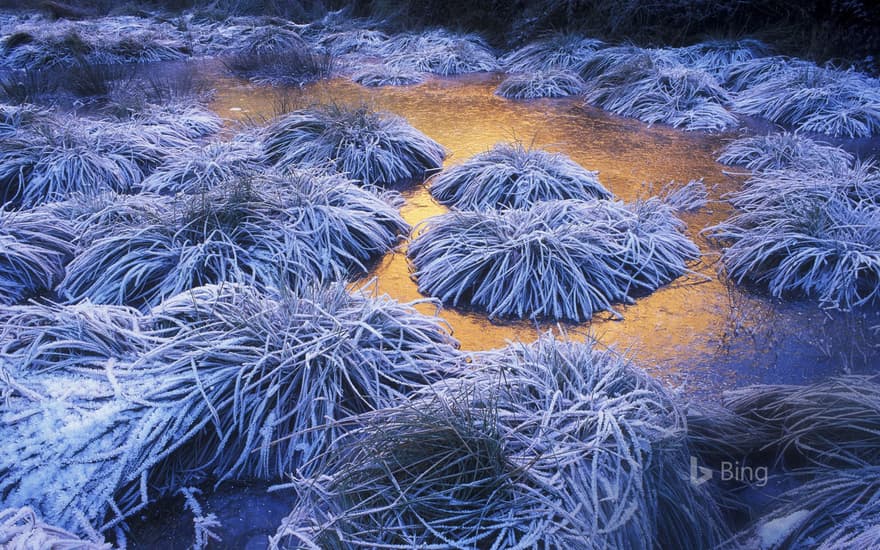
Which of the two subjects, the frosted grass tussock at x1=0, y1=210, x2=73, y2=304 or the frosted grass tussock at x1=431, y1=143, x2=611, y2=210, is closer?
the frosted grass tussock at x1=0, y1=210, x2=73, y2=304

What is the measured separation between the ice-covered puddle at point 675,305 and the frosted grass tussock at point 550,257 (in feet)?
0.29

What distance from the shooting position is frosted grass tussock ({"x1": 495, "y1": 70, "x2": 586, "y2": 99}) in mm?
6957

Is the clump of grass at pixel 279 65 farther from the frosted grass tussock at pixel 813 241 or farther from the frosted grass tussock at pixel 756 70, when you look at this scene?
the frosted grass tussock at pixel 813 241

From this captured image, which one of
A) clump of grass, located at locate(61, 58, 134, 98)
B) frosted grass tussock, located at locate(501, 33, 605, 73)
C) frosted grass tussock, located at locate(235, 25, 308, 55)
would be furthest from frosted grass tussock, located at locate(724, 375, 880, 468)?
frosted grass tussock, located at locate(235, 25, 308, 55)

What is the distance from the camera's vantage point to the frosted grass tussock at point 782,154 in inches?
177

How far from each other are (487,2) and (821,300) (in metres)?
8.24

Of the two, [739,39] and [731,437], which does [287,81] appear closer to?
[739,39]

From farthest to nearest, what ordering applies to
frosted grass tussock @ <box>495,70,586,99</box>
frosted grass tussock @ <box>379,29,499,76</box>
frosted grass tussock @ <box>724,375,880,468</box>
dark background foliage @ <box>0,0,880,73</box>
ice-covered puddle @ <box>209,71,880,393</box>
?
frosted grass tussock @ <box>379,29,499,76</box> < dark background foliage @ <box>0,0,880,73</box> < frosted grass tussock @ <box>495,70,586,99</box> < ice-covered puddle @ <box>209,71,880,393</box> < frosted grass tussock @ <box>724,375,880,468</box>

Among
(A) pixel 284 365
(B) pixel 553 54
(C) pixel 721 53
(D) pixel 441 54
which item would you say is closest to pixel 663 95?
(C) pixel 721 53

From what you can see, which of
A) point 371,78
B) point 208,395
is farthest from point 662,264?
point 371,78

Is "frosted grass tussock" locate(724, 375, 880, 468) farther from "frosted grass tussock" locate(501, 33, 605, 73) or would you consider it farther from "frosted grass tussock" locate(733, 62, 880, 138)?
"frosted grass tussock" locate(501, 33, 605, 73)

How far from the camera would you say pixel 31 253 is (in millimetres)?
3424

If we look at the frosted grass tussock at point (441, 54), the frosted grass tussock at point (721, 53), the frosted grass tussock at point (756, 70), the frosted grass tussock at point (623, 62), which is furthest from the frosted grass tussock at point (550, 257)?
the frosted grass tussock at point (441, 54)

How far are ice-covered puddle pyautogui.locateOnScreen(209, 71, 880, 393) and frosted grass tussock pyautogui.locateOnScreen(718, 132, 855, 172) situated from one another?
0.14 metres
